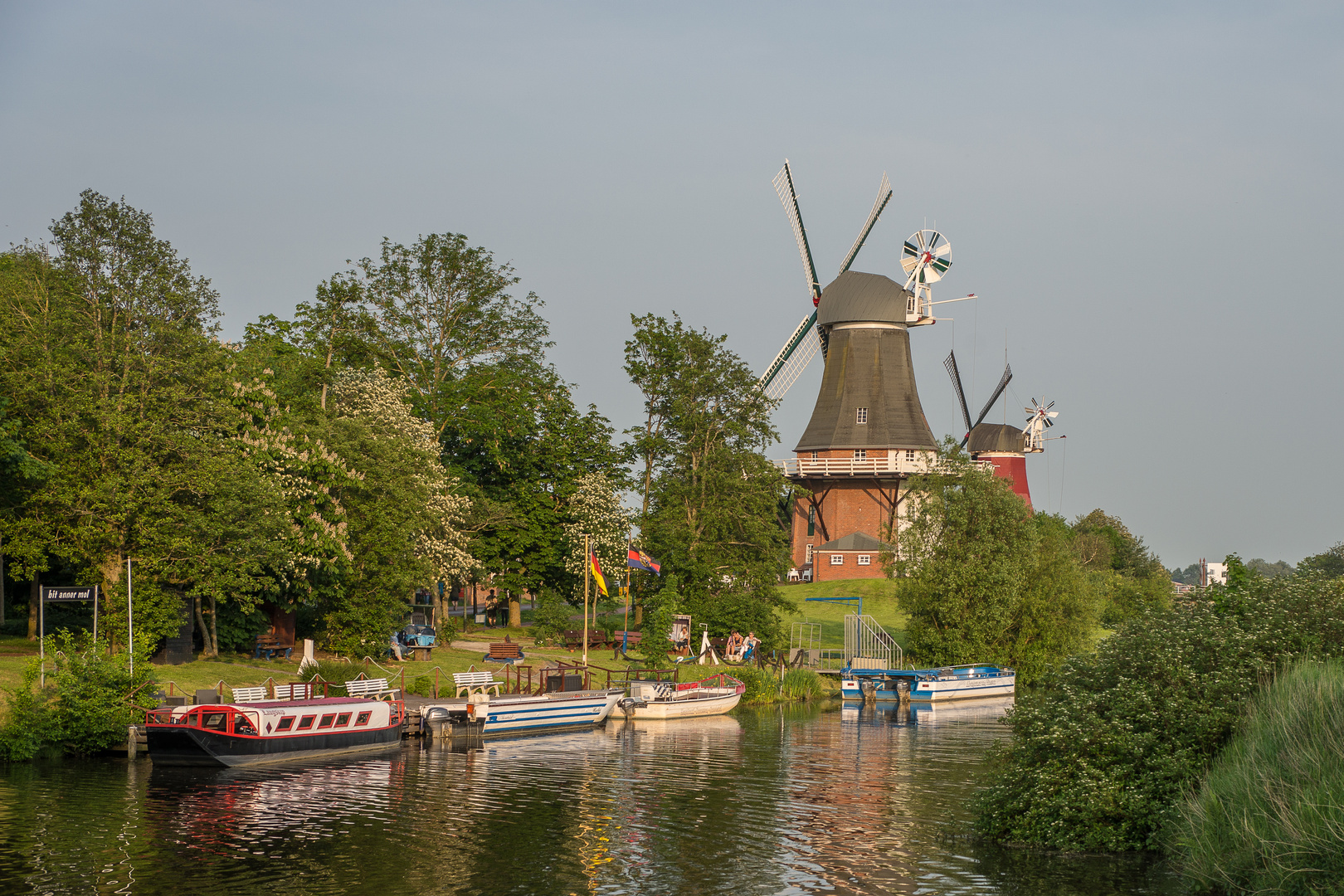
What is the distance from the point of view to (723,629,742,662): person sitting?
6106 centimetres

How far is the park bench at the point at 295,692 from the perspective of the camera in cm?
3684

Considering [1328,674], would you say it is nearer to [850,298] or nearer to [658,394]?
[658,394]

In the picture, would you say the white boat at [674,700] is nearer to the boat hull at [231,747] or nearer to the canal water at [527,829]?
the canal water at [527,829]

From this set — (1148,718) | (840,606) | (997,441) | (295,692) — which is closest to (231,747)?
(295,692)

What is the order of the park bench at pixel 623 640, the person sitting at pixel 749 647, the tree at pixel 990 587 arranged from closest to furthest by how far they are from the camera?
the park bench at pixel 623 640 → the person sitting at pixel 749 647 → the tree at pixel 990 587

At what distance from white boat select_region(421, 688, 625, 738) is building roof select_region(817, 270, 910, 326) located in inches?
1938

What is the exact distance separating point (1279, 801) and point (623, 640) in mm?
44571

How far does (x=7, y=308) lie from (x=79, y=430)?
19.2 ft

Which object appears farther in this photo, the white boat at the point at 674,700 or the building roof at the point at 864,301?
the building roof at the point at 864,301

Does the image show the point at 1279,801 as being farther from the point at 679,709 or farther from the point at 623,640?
the point at 623,640

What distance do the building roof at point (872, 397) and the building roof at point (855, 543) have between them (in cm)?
677

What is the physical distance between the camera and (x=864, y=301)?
88.9 metres

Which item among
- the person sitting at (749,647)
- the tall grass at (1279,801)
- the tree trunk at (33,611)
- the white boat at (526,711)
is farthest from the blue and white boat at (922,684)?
the tall grass at (1279,801)

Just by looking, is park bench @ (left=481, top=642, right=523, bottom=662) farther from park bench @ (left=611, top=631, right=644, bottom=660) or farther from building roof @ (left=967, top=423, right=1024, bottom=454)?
building roof @ (left=967, top=423, right=1024, bottom=454)
